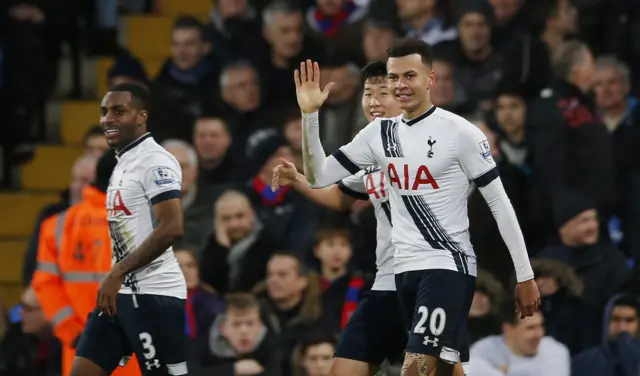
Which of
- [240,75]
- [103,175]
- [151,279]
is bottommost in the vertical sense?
[151,279]

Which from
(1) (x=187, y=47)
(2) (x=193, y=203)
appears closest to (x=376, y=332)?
(2) (x=193, y=203)

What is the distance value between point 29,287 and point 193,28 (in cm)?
265

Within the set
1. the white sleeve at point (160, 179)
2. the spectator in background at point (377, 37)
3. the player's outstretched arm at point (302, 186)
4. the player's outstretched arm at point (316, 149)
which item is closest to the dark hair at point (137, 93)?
the white sleeve at point (160, 179)

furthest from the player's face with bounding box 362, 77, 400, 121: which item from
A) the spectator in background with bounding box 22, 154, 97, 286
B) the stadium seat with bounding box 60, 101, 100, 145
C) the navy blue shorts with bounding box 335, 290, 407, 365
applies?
the stadium seat with bounding box 60, 101, 100, 145

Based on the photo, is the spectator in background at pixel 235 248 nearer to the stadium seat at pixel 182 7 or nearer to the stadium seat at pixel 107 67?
the stadium seat at pixel 107 67

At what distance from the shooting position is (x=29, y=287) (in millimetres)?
11539

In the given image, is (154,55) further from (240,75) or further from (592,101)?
(592,101)

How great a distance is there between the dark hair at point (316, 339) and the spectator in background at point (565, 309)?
4.58 feet

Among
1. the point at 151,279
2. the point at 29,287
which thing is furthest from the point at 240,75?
the point at 151,279

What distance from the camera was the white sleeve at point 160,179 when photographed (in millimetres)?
7812

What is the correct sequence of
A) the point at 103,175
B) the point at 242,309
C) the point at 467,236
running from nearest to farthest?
the point at 467,236, the point at 103,175, the point at 242,309

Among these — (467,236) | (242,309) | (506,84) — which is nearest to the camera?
(467,236)

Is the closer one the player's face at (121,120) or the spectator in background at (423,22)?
the player's face at (121,120)

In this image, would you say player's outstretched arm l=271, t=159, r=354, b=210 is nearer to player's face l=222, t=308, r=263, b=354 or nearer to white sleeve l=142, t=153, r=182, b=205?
white sleeve l=142, t=153, r=182, b=205
